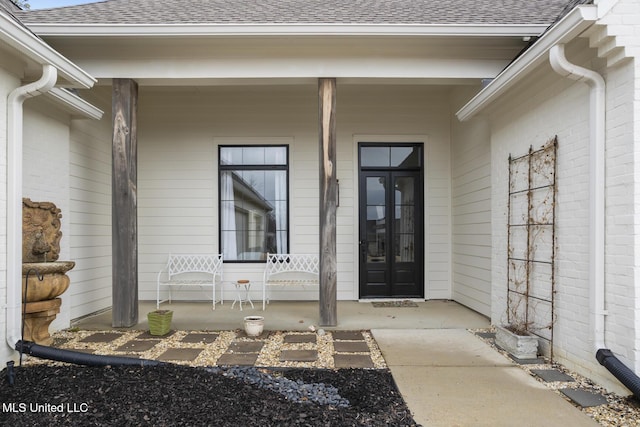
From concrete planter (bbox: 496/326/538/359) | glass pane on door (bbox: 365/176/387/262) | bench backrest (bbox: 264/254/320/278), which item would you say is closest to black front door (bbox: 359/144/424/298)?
glass pane on door (bbox: 365/176/387/262)

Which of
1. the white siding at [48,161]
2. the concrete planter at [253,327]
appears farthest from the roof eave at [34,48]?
the concrete planter at [253,327]

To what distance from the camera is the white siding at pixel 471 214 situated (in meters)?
4.73

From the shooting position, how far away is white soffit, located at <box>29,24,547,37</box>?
3.93 meters

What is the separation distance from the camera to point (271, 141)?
5934 mm

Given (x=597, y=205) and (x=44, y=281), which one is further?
(x=44, y=281)

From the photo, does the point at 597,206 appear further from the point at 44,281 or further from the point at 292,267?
the point at 44,281

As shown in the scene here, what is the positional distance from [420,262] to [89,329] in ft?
14.5

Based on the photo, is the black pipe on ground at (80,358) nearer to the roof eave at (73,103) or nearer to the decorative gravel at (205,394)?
the decorative gravel at (205,394)

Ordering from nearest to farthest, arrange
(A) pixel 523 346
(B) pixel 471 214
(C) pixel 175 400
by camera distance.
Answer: (C) pixel 175 400 → (A) pixel 523 346 → (B) pixel 471 214

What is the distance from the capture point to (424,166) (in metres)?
5.95

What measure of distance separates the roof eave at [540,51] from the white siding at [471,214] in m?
0.85

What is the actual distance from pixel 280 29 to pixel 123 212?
8.30 feet

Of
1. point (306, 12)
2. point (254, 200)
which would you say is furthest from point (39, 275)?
point (306, 12)

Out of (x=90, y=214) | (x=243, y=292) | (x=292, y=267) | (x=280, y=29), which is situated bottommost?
(x=243, y=292)
